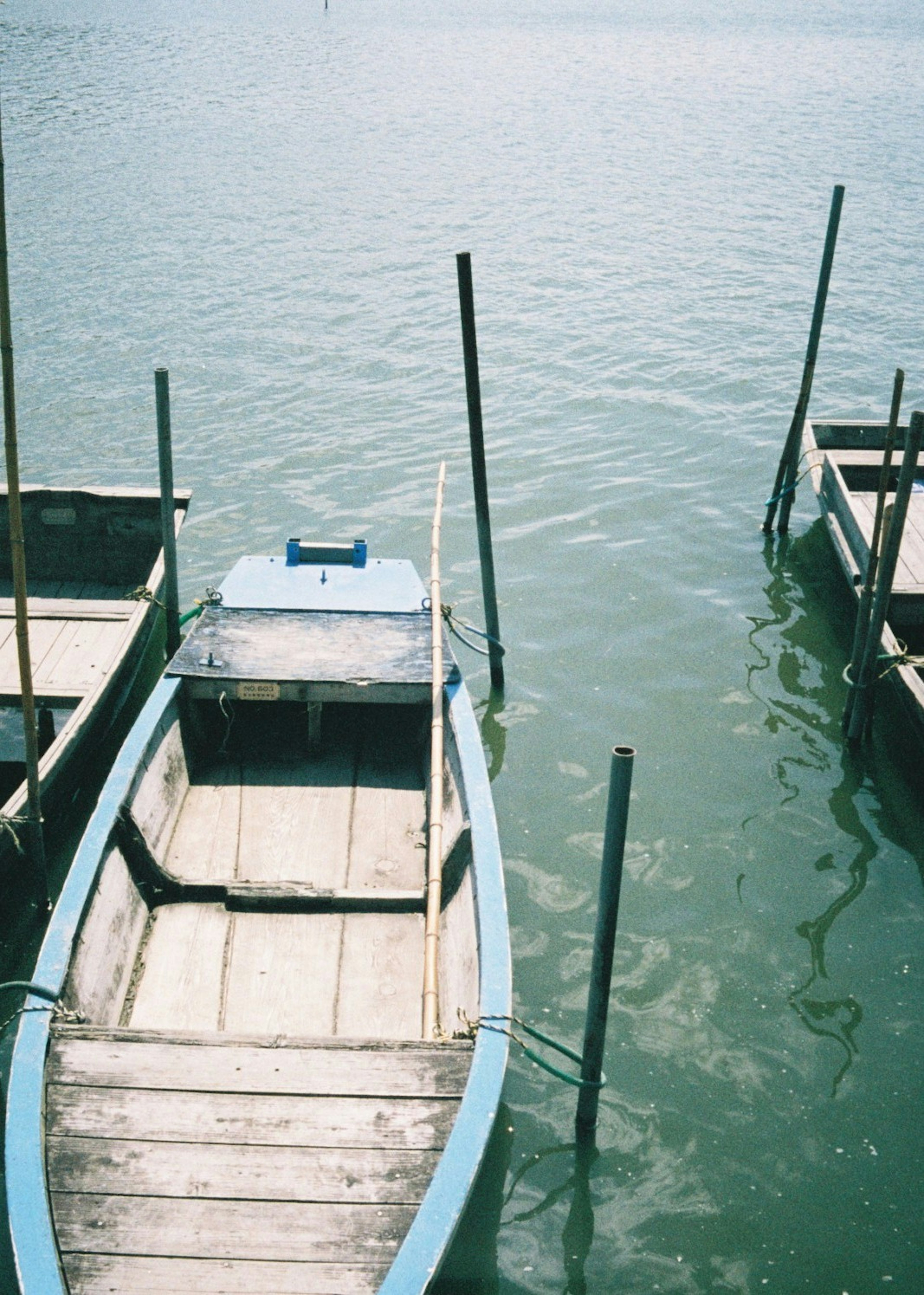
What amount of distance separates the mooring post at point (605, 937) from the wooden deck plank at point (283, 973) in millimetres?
1438

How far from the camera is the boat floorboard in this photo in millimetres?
4387

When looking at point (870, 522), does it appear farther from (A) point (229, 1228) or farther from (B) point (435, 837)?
(A) point (229, 1228)

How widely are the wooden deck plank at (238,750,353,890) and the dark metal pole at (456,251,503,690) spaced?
7.62ft

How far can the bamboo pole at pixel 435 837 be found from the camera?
5711 millimetres

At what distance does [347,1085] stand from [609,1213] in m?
2.15

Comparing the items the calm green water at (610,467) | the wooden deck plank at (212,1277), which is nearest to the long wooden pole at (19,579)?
the calm green water at (610,467)

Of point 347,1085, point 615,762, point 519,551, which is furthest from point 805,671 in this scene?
point 347,1085

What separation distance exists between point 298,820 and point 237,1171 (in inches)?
128

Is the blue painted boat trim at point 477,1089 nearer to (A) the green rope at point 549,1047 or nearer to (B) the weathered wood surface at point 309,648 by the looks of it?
(A) the green rope at point 549,1047

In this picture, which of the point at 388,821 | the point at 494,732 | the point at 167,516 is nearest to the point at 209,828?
the point at 388,821

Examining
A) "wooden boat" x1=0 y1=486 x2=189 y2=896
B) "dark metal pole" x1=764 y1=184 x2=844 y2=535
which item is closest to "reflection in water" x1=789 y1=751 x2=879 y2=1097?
"dark metal pole" x1=764 y1=184 x2=844 y2=535

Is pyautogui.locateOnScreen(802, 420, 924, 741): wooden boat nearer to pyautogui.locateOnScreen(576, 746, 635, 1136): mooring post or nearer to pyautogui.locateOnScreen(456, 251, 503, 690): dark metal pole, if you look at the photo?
pyautogui.locateOnScreen(456, 251, 503, 690): dark metal pole

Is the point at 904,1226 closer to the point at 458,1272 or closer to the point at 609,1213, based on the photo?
the point at 609,1213

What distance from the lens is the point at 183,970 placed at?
652cm
